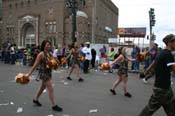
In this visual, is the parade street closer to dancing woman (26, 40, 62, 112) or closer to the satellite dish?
dancing woman (26, 40, 62, 112)

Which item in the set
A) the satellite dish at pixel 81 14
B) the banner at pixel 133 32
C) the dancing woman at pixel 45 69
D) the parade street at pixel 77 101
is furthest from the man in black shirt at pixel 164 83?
the satellite dish at pixel 81 14

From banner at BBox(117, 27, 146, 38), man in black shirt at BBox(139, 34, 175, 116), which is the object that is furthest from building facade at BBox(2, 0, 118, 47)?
man in black shirt at BBox(139, 34, 175, 116)

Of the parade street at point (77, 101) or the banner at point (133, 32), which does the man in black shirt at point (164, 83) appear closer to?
the parade street at point (77, 101)

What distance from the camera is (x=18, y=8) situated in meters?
94.2

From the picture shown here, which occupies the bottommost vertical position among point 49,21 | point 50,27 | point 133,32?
point 133,32

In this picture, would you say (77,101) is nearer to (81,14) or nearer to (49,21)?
(81,14)

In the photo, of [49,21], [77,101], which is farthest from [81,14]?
[77,101]

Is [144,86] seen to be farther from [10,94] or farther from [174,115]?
[174,115]

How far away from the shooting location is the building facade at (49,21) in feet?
272

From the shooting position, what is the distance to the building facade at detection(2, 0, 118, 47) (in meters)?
82.9

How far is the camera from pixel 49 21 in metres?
86.2

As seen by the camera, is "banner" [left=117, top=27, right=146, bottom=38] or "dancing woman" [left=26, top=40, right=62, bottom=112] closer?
"dancing woman" [left=26, top=40, right=62, bottom=112]

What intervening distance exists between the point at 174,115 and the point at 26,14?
8659 centimetres

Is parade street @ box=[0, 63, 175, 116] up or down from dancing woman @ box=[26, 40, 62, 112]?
down
